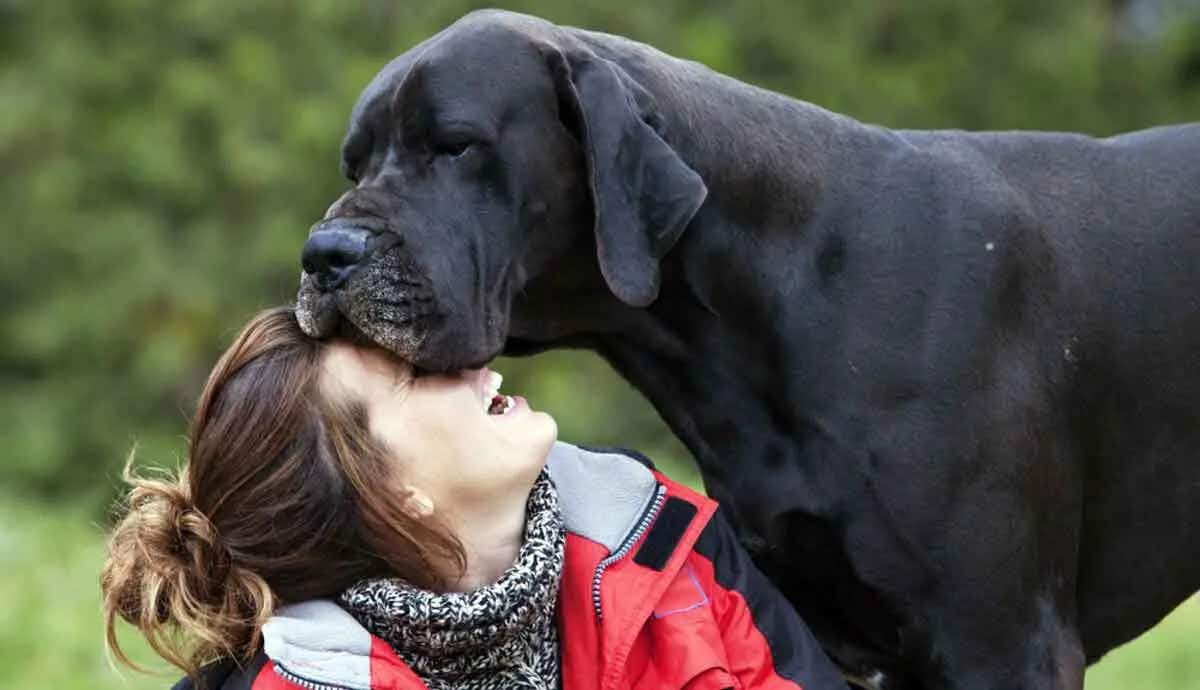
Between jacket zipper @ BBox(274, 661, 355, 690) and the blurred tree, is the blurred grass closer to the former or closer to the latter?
jacket zipper @ BBox(274, 661, 355, 690)

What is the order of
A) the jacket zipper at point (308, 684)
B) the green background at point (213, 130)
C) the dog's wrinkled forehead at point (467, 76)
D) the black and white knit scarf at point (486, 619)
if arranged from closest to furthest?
the jacket zipper at point (308, 684) < the black and white knit scarf at point (486, 619) < the dog's wrinkled forehead at point (467, 76) < the green background at point (213, 130)

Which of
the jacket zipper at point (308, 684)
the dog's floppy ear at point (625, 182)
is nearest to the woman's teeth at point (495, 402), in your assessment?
the dog's floppy ear at point (625, 182)

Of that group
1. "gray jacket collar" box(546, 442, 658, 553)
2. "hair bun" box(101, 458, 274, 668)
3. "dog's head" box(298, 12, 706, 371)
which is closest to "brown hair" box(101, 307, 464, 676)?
"hair bun" box(101, 458, 274, 668)

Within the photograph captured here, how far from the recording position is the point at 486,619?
319 cm

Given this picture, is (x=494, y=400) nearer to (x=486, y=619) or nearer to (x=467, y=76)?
(x=486, y=619)

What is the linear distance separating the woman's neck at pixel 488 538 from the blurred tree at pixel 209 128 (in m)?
8.32

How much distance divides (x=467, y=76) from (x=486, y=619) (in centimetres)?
95

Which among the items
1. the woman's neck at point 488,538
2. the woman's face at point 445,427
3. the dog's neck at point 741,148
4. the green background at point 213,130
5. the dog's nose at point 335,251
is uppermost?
the dog's neck at point 741,148

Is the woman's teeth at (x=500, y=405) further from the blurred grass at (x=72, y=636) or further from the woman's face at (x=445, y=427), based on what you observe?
the blurred grass at (x=72, y=636)

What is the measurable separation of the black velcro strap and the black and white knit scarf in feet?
0.56

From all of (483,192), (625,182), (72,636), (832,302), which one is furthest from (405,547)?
(72,636)

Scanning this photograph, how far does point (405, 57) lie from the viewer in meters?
3.43

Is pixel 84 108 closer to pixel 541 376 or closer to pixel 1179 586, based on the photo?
pixel 541 376

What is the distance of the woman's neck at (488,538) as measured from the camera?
3352 mm
